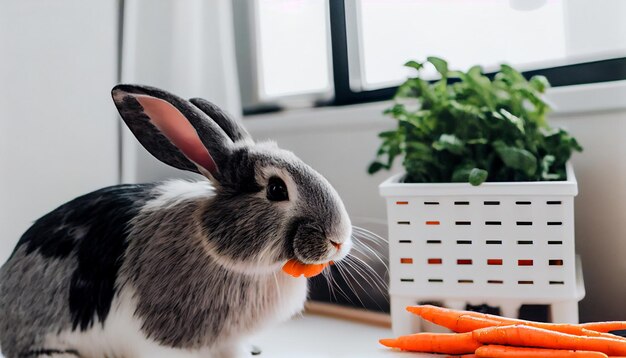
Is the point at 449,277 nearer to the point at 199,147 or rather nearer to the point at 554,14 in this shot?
the point at 199,147

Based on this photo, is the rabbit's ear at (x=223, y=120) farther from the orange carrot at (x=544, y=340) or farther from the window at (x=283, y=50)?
the window at (x=283, y=50)

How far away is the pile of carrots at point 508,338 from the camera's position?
2.45ft

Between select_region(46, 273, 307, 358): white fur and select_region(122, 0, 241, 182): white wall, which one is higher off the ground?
select_region(122, 0, 241, 182): white wall

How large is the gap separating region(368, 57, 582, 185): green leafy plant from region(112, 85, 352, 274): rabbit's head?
11.8 inches

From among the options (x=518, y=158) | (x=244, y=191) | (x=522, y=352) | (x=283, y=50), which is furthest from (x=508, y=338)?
(x=283, y=50)

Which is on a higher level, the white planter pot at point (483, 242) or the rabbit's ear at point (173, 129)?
the rabbit's ear at point (173, 129)

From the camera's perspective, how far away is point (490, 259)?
882 millimetres

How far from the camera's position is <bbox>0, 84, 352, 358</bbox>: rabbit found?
2.27 ft

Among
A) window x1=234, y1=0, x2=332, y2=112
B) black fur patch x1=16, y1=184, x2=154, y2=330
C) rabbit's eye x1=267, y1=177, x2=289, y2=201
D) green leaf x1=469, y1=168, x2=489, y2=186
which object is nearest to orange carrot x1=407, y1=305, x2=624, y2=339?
green leaf x1=469, y1=168, x2=489, y2=186

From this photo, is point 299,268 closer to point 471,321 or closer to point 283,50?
point 471,321

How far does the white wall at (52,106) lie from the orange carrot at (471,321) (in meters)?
0.65

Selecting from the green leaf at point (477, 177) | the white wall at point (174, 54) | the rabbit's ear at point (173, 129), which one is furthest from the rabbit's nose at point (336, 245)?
the white wall at point (174, 54)

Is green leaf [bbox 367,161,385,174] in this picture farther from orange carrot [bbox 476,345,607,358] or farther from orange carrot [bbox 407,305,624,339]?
orange carrot [bbox 476,345,607,358]

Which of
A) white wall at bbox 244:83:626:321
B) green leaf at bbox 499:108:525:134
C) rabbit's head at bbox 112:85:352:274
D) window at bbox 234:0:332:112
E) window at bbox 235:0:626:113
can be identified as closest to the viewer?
rabbit's head at bbox 112:85:352:274
